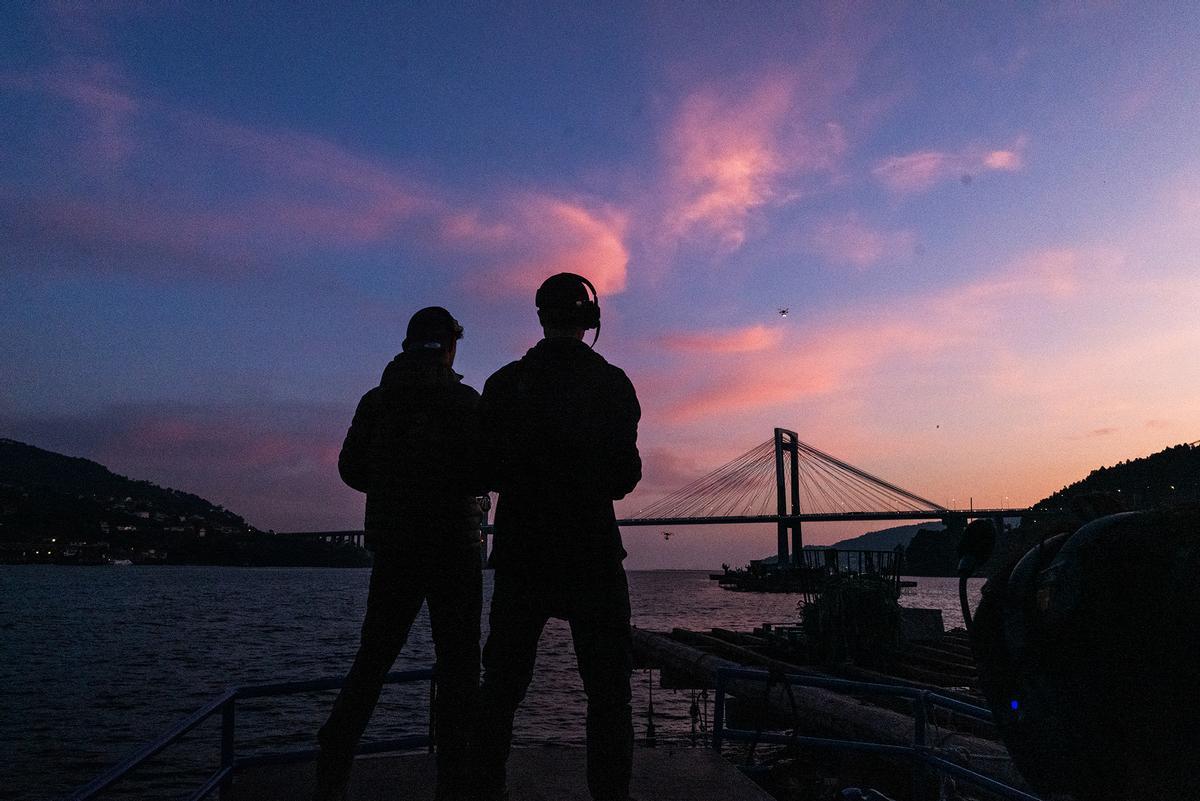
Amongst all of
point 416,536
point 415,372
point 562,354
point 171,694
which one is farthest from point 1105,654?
point 171,694

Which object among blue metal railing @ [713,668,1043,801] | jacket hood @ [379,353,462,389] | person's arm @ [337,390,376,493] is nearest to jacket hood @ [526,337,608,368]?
jacket hood @ [379,353,462,389]

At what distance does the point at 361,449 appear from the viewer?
12.4 ft

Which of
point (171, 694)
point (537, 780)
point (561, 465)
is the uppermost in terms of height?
point (561, 465)

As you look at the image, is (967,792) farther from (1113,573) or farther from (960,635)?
(960,635)

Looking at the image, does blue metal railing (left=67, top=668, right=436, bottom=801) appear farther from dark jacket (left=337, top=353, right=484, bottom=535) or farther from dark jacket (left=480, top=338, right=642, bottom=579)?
dark jacket (left=480, top=338, right=642, bottom=579)

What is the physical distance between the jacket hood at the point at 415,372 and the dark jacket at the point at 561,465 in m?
0.67

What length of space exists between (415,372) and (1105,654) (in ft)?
9.51

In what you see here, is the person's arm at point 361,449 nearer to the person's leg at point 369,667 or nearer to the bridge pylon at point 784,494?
the person's leg at point 369,667

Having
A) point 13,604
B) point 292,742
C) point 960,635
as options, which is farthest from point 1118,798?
point 13,604

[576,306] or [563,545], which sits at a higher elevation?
[576,306]

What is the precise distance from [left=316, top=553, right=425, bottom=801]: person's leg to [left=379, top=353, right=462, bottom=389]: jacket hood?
2.58ft

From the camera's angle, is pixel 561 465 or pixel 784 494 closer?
pixel 561 465

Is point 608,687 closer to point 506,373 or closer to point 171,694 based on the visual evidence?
point 506,373

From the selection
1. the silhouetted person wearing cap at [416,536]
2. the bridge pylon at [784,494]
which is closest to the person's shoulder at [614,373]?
the silhouetted person wearing cap at [416,536]
